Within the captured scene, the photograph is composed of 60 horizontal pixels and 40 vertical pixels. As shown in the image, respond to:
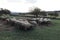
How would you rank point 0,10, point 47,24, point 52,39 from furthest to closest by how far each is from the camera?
point 0,10
point 47,24
point 52,39

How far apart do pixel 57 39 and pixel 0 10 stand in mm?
18950

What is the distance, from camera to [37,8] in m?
24.2

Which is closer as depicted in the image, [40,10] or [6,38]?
[6,38]

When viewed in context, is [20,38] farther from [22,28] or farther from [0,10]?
[0,10]

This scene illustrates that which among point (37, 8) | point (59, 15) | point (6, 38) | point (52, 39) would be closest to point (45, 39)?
point (52, 39)

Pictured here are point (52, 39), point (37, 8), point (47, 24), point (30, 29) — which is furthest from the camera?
point (37, 8)

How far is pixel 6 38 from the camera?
9109 mm

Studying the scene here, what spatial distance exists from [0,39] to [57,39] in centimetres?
343

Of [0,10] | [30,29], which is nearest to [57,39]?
[30,29]

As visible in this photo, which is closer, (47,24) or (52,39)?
(52,39)

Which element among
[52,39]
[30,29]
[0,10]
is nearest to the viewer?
[52,39]

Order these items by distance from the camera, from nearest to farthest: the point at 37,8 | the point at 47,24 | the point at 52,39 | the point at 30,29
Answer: the point at 52,39
the point at 30,29
the point at 47,24
the point at 37,8

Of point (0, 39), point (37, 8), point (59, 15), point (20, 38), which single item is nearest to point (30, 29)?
point (20, 38)

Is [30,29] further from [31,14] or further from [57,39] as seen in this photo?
[31,14]
